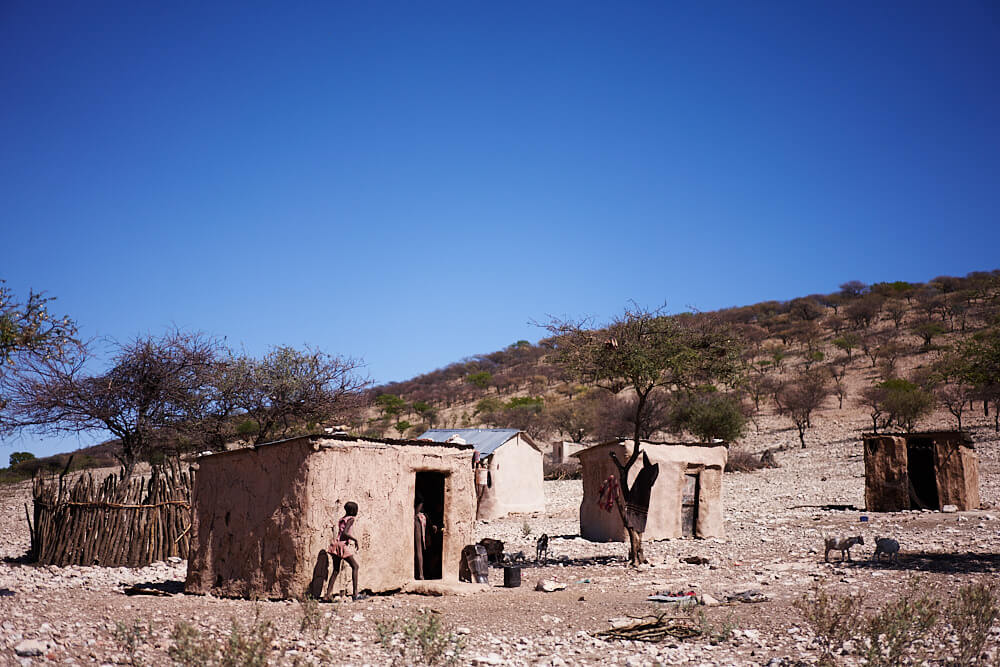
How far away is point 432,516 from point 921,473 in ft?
51.8

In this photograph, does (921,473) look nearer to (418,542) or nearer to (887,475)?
(887,475)

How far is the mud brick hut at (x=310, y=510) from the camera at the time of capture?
35.7ft

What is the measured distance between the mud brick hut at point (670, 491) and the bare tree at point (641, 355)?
133 inches

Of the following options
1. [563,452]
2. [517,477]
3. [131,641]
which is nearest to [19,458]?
[563,452]

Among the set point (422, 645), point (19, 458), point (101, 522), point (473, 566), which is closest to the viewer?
point (422, 645)

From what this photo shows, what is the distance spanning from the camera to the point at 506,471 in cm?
2752

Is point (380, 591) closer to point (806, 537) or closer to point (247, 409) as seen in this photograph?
point (806, 537)

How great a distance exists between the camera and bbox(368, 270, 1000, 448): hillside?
152ft

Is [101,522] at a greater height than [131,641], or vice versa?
[101,522]

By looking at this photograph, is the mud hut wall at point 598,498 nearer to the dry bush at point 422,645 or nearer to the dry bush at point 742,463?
the dry bush at point 422,645

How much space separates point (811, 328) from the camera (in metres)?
63.8

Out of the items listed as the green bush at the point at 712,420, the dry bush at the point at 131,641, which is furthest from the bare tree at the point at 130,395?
the green bush at the point at 712,420

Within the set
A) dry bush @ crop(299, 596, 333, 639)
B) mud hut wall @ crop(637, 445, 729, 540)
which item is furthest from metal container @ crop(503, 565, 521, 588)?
mud hut wall @ crop(637, 445, 729, 540)

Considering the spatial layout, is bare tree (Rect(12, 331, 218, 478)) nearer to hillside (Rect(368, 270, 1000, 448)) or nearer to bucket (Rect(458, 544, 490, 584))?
bucket (Rect(458, 544, 490, 584))
